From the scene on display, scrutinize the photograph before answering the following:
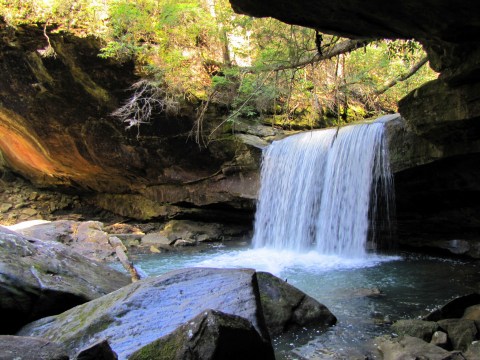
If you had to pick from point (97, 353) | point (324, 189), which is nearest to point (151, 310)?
point (97, 353)

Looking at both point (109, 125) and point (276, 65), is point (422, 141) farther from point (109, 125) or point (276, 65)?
point (109, 125)

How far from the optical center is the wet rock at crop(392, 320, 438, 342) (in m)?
4.37

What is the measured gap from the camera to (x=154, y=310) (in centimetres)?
385

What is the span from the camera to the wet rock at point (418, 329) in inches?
172

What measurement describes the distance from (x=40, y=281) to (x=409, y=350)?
4.11m

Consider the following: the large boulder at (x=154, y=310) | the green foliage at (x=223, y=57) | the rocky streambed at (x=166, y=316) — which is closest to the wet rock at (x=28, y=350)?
the rocky streambed at (x=166, y=316)

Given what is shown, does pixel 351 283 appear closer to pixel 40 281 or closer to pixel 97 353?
pixel 40 281

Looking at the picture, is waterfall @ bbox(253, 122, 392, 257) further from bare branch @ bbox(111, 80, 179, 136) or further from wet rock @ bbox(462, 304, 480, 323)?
wet rock @ bbox(462, 304, 480, 323)

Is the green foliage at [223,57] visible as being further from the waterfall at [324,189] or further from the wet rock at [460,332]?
the wet rock at [460,332]

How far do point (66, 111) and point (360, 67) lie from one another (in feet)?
32.6

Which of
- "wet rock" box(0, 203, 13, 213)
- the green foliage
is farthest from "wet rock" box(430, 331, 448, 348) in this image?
"wet rock" box(0, 203, 13, 213)

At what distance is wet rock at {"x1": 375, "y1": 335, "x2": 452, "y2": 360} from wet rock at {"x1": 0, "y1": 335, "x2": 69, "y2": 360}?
308 centimetres

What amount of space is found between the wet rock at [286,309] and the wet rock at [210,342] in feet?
6.00

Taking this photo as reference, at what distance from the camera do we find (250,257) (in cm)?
1062
